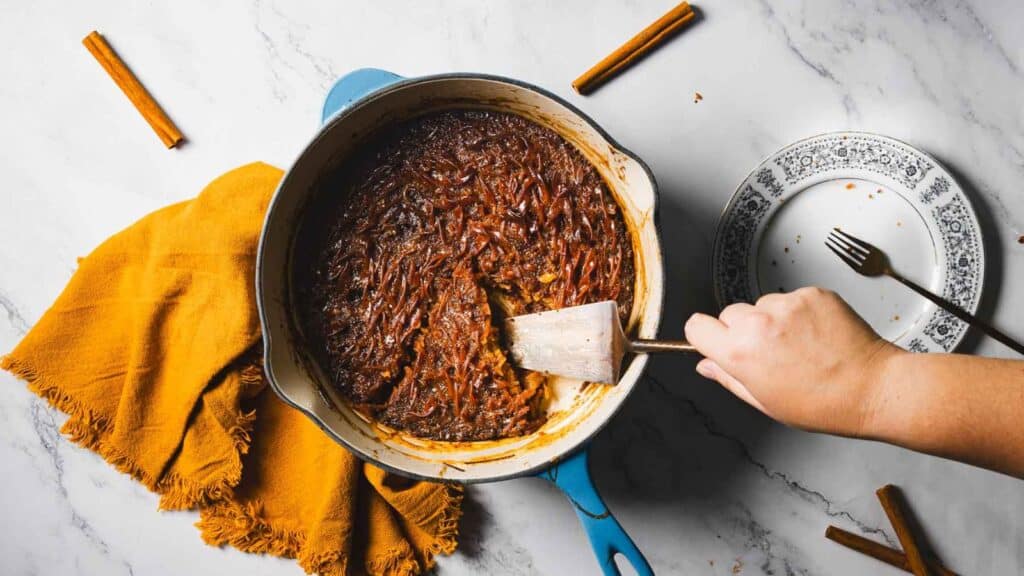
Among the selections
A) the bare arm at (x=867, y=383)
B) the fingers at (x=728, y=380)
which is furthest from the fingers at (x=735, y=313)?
the fingers at (x=728, y=380)

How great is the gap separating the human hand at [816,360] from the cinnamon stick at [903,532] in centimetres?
98

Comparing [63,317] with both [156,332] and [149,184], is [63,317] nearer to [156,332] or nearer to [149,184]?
[156,332]

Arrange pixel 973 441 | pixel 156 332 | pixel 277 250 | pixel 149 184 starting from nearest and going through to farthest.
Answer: pixel 973 441
pixel 277 250
pixel 156 332
pixel 149 184

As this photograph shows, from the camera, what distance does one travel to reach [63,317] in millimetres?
2242

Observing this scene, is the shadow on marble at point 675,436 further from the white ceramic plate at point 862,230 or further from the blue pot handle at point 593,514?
the blue pot handle at point 593,514

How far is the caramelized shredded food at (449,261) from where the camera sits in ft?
6.79

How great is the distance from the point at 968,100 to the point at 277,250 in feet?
7.19

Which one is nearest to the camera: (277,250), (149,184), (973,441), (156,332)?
(973,441)

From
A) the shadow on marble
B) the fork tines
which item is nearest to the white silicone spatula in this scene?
the shadow on marble

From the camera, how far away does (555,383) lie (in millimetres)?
2197

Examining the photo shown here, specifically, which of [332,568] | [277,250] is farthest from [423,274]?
[332,568]

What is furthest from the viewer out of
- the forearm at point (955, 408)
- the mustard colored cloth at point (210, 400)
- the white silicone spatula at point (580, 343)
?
the mustard colored cloth at point (210, 400)

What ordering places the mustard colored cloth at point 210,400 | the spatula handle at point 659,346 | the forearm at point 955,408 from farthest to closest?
the mustard colored cloth at point 210,400, the spatula handle at point 659,346, the forearm at point 955,408

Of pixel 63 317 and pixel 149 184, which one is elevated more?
pixel 149 184
